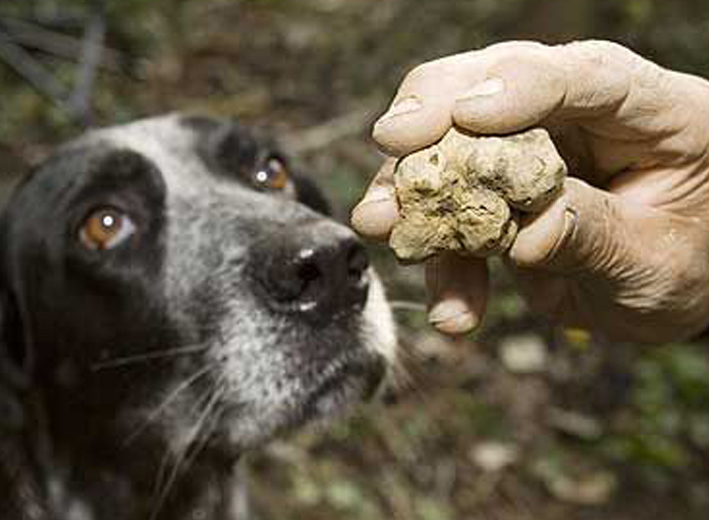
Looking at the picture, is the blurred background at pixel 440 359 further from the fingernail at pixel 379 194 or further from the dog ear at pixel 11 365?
the fingernail at pixel 379 194

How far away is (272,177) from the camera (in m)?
2.91

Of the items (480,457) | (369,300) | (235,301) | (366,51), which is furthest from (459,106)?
(366,51)

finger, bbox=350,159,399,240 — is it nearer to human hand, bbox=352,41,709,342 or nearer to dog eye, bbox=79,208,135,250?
human hand, bbox=352,41,709,342

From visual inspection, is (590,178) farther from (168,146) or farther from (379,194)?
(168,146)

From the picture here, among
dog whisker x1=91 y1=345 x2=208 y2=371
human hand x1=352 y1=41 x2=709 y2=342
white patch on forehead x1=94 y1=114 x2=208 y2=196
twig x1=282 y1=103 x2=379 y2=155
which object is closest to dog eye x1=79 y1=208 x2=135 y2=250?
white patch on forehead x1=94 y1=114 x2=208 y2=196

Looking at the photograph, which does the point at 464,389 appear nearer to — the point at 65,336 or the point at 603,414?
the point at 603,414

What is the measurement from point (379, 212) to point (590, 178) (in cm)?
40

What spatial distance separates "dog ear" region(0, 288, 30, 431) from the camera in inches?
110

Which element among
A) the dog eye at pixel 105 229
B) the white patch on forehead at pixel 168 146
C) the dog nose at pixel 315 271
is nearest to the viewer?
the dog nose at pixel 315 271

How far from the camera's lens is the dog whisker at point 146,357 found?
248 centimetres

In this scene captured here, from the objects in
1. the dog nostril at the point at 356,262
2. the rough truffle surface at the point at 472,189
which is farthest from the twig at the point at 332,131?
the rough truffle surface at the point at 472,189

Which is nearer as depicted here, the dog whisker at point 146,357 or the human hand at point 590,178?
the human hand at point 590,178

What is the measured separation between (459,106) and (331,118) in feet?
11.6

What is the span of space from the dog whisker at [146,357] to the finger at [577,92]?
1.15m
